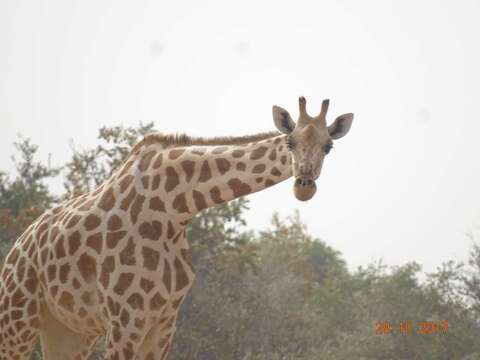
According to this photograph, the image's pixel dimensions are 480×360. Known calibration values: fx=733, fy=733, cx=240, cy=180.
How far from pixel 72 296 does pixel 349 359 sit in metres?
11.4

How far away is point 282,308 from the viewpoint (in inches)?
769

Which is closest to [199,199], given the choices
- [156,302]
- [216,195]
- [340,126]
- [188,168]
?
[216,195]

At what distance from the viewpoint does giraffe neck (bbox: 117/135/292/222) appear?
24.7 ft

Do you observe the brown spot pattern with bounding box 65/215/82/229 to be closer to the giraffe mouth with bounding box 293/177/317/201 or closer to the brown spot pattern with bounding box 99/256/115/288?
the brown spot pattern with bounding box 99/256/115/288

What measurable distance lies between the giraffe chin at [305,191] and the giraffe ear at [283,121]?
746 mm

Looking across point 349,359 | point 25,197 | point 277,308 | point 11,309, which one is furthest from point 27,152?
point 11,309

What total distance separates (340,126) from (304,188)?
98cm

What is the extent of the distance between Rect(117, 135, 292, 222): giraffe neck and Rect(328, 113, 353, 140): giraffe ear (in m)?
0.51

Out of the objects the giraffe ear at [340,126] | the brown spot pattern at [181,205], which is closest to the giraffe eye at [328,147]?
the giraffe ear at [340,126]

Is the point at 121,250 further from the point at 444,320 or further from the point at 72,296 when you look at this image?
the point at 444,320

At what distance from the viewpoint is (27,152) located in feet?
80.9

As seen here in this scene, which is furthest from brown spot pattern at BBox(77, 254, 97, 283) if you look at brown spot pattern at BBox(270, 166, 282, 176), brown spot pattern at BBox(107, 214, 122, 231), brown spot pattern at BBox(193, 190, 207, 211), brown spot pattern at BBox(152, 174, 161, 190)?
brown spot pattern at BBox(270, 166, 282, 176)

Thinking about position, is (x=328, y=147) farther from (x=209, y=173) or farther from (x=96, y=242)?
(x=96, y=242)

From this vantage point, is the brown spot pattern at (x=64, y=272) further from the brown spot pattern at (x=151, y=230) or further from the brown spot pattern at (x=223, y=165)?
the brown spot pattern at (x=223, y=165)
